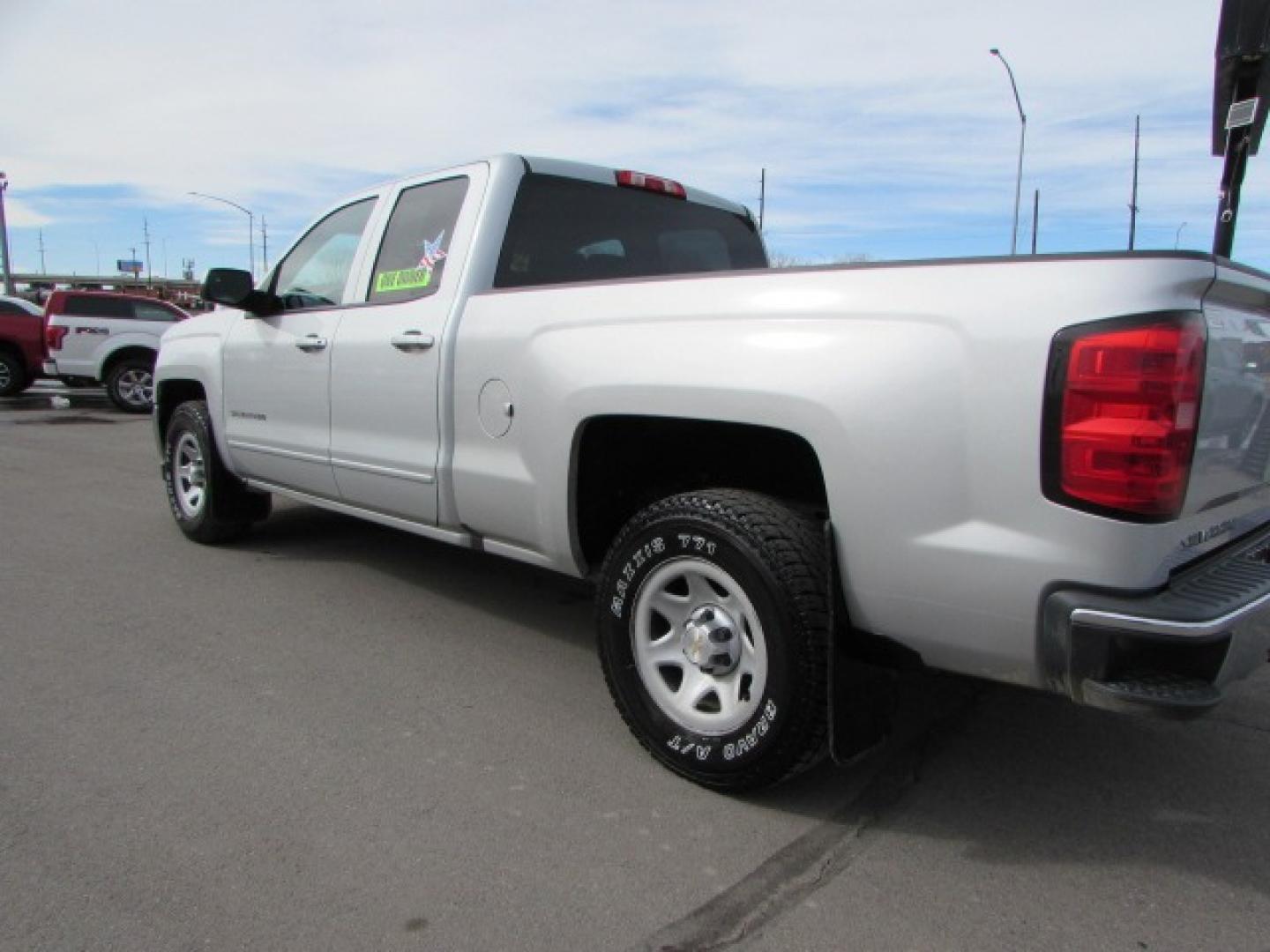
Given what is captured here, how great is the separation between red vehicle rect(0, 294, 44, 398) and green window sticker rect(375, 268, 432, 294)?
14783 mm

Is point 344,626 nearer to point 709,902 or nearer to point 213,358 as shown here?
point 213,358

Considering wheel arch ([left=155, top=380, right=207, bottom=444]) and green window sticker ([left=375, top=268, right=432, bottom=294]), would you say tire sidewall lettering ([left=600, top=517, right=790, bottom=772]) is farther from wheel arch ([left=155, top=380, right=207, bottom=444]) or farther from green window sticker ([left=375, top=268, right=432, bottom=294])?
wheel arch ([left=155, top=380, right=207, bottom=444])

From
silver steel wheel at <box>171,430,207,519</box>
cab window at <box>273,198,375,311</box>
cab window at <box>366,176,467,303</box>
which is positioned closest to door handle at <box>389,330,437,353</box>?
cab window at <box>366,176,467,303</box>

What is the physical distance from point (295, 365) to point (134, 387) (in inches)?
487

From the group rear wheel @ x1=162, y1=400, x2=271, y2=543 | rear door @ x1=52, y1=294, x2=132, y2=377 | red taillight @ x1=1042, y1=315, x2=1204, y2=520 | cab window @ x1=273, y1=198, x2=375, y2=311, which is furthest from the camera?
rear door @ x1=52, y1=294, x2=132, y2=377

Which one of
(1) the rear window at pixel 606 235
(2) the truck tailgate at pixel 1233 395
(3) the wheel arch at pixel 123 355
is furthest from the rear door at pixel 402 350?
(3) the wheel arch at pixel 123 355

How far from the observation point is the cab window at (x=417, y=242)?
13.0 ft

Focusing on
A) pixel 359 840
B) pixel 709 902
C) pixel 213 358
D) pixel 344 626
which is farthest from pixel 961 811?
pixel 213 358

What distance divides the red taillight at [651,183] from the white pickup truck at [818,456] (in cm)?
17

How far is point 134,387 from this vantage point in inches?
599

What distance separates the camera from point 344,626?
4332 mm

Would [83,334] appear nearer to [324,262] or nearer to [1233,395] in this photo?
[324,262]

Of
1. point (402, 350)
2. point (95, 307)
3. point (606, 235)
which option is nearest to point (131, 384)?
point (95, 307)

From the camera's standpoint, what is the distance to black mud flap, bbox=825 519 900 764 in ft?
8.26
